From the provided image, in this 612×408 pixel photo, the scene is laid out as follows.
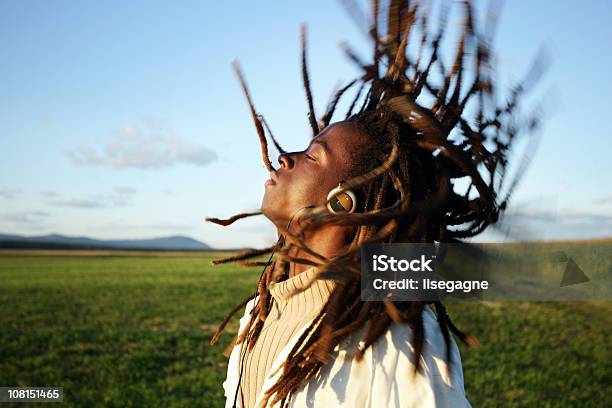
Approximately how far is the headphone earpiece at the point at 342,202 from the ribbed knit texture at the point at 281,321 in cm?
21

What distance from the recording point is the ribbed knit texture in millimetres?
1835

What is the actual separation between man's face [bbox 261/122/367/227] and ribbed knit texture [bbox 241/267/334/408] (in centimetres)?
24

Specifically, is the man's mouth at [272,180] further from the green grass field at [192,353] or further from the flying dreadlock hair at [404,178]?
the green grass field at [192,353]

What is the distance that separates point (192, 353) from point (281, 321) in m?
6.94

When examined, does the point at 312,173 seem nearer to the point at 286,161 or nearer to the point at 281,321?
the point at 286,161

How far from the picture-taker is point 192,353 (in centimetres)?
845

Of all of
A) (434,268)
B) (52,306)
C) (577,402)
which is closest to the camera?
(434,268)

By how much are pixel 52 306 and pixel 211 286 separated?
7.21 meters

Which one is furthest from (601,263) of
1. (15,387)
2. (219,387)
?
(15,387)

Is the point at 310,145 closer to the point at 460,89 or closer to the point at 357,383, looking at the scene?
the point at 460,89

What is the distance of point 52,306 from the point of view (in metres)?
14.9

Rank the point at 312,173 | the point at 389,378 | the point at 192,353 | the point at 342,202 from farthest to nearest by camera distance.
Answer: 1. the point at 192,353
2. the point at 312,173
3. the point at 342,202
4. the point at 389,378

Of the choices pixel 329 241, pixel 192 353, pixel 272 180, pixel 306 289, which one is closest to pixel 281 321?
pixel 306 289

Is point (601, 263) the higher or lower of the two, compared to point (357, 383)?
higher
